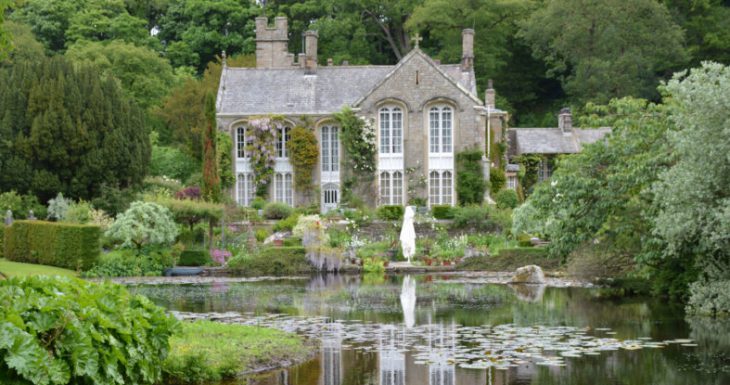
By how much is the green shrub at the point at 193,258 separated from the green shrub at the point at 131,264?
1.28ft

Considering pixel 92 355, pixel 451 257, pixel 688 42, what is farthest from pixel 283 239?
pixel 688 42

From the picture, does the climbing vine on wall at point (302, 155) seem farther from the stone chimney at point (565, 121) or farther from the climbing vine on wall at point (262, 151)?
the stone chimney at point (565, 121)

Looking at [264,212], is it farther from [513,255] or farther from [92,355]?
[92,355]

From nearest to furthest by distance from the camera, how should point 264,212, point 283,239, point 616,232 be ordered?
point 616,232 < point 283,239 < point 264,212

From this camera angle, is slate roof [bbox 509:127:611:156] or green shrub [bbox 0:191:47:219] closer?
green shrub [bbox 0:191:47:219]

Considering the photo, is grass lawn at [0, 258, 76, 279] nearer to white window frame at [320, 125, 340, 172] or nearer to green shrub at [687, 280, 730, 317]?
green shrub at [687, 280, 730, 317]

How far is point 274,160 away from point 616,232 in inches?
963

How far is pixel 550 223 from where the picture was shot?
1019 inches

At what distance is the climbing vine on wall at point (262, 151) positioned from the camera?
46812mm

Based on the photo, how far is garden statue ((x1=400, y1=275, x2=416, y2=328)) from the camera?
69.2 feet

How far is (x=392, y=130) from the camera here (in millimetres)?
46812

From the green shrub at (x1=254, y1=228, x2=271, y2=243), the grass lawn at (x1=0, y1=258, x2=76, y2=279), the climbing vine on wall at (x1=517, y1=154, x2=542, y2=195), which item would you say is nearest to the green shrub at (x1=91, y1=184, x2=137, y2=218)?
the green shrub at (x1=254, y1=228, x2=271, y2=243)

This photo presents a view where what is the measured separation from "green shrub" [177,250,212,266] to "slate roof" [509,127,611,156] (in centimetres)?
2237

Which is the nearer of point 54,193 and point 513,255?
point 513,255
